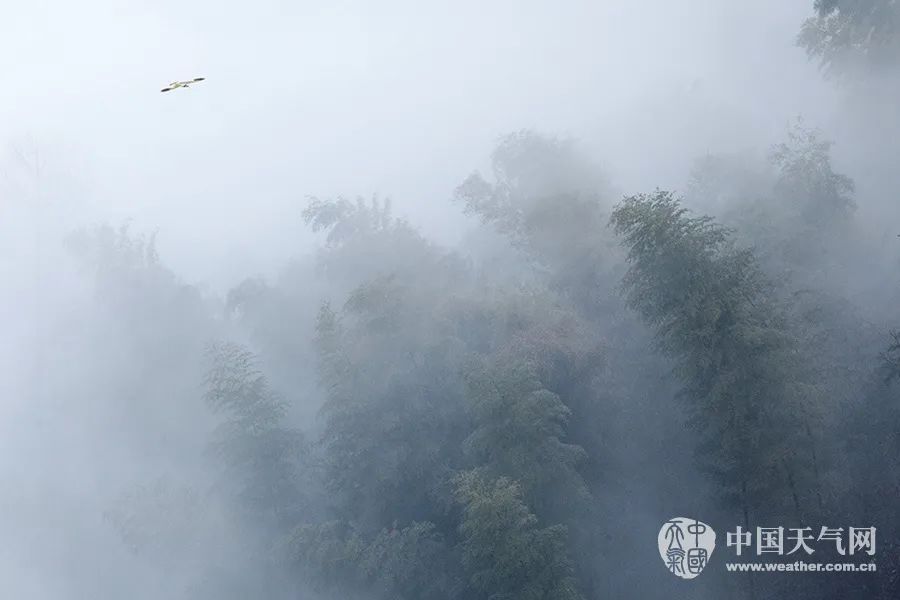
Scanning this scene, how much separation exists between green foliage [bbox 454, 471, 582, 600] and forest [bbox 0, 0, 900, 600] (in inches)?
3.7

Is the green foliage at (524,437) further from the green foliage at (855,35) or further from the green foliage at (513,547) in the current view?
the green foliage at (855,35)

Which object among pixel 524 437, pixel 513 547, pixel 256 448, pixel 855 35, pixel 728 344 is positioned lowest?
pixel 513 547

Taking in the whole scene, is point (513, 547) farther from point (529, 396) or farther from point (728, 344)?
point (728, 344)

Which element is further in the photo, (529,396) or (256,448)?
(256,448)

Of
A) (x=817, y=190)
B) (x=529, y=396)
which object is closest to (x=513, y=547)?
(x=529, y=396)

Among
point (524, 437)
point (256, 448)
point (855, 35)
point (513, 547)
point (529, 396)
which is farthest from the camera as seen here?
point (855, 35)

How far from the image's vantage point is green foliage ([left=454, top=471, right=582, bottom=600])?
2152 centimetres

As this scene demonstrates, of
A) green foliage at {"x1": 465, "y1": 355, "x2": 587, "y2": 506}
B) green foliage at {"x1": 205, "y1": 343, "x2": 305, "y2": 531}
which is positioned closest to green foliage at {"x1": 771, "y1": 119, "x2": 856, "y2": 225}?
green foliage at {"x1": 465, "y1": 355, "x2": 587, "y2": 506}

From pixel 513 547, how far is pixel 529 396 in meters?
5.11

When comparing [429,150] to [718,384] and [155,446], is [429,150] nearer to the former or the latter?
[155,446]

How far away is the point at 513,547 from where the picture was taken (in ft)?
71.1

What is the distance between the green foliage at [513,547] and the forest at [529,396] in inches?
3.7

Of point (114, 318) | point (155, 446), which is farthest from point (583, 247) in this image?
point (114, 318)

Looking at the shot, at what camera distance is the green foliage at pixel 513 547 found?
70.6ft
